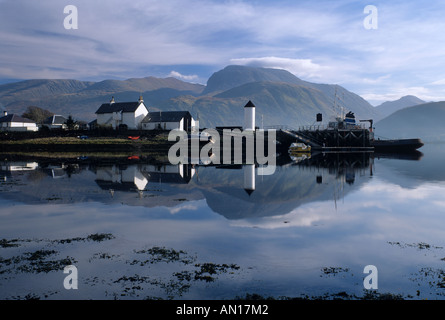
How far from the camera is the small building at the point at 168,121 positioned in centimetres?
9530

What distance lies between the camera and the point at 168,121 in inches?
3772

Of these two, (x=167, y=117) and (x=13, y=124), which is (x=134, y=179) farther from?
(x=13, y=124)

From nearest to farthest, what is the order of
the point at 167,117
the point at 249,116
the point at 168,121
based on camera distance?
the point at 249,116 < the point at 168,121 < the point at 167,117

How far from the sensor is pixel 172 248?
13.5 metres

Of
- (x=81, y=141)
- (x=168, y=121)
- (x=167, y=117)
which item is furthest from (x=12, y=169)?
(x=167, y=117)

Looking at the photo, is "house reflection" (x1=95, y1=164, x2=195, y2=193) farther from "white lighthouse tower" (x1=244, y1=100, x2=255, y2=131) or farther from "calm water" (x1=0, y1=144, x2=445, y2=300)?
"white lighthouse tower" (x1=244, y1=100, x2=255, y2=131)

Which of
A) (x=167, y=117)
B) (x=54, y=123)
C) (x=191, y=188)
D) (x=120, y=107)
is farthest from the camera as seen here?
(x=54, y=123)

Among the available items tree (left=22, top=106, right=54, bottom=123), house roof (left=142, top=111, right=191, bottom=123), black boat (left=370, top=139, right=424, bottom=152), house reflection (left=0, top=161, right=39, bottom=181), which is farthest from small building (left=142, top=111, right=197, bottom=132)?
tree (left=22, top=106, right=54, bottom=123)

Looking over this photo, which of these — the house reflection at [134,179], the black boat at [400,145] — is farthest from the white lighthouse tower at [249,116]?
the house reflection at [134,179]

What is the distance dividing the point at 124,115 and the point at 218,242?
3522 inches

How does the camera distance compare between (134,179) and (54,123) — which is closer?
(134,179)
